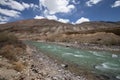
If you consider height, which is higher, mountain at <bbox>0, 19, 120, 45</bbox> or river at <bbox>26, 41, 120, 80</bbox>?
mountain at <bbox>0, 19, 120, 45</bbox>

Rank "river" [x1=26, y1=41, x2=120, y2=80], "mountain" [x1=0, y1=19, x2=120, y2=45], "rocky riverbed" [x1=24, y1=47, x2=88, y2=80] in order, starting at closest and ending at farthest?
1. "rocky riverbed" [x1=24, y1=47, x2=88, y2=80]
2. "river" [x1=26, y1=41, x2=120, y2=80]
3. "mountain" [x1=0, y1=19, x2=120, y2=45]

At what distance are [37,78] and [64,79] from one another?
2168 millimetres

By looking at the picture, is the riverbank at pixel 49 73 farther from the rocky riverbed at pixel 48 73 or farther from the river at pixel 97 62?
the river at pixel 97 62

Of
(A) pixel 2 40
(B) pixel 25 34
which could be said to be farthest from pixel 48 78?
(B) pixel 25 34

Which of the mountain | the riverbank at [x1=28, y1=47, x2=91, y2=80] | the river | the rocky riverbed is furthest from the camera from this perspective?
the mountain

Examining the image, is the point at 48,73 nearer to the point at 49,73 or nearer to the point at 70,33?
the point at 49,73

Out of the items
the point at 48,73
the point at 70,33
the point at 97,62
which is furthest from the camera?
the point at 70,33

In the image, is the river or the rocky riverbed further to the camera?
the river

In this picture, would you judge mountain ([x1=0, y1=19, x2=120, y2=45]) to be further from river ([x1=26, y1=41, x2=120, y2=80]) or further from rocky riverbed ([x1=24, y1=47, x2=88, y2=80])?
rocky riverbed ([x1=24, y1=47, x2=88, y2=80])

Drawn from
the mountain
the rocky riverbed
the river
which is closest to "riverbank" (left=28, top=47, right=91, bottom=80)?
the rocky riverbed

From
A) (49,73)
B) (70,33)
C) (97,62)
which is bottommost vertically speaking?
(97,62)

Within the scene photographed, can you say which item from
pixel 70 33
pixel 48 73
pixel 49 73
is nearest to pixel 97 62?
pixel 49 73

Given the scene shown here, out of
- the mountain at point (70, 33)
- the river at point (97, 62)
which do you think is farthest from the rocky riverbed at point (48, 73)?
the mountain at point (70, 33)

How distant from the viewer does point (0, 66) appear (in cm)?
1112
